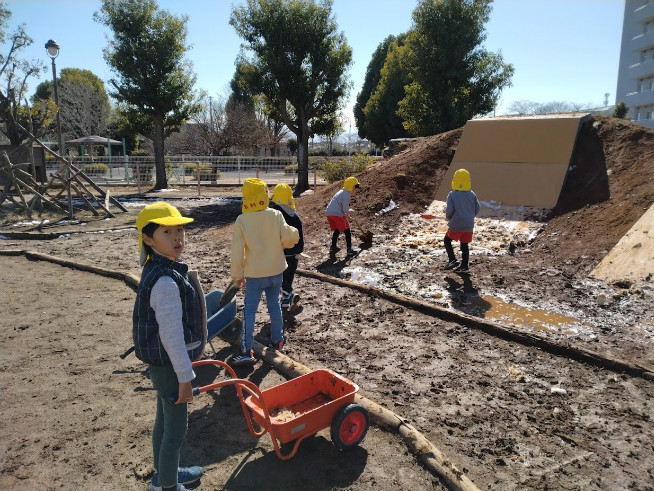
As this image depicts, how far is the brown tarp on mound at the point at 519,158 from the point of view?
10195 millimetres

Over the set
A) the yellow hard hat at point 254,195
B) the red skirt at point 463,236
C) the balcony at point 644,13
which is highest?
the balcony at point 644,13

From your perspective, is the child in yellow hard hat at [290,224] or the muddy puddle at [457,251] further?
the muddy puddle at [457,251]

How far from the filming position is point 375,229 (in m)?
10.1

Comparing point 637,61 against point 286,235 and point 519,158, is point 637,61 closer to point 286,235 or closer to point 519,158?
point 519,158

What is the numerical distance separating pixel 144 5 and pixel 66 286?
18.5m

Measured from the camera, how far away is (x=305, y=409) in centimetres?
344

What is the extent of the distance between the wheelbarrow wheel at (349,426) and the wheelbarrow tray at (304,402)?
6cm

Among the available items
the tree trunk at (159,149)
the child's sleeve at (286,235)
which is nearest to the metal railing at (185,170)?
the tree trunk at (159,149)

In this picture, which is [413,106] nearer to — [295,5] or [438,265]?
[295,5]

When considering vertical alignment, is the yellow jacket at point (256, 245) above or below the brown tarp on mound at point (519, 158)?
below

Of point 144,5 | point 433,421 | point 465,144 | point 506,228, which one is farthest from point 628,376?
point 144,5

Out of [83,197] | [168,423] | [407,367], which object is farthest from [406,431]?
[83,197]

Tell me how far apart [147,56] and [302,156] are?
8044mm

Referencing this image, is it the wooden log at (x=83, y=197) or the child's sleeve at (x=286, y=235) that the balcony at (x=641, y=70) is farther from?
the child's sleeve at (x=286, y=235)
